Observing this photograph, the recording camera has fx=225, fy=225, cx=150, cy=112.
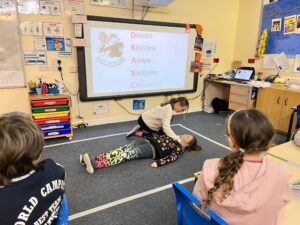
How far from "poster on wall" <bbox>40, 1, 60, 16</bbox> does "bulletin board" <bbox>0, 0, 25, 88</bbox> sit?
0.35 m

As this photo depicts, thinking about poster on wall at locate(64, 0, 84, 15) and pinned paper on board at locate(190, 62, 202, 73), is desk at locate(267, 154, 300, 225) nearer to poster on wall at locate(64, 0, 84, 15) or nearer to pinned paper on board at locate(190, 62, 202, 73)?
poster on wall at locate(64, 0, 84, 15)

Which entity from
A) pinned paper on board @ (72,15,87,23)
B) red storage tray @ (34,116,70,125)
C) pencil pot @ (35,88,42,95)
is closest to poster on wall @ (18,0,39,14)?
pinned paper on board @ (72,15,87,23)

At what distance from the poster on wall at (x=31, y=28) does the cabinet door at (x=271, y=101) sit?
3.52 metres

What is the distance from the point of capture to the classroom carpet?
1.74 metres

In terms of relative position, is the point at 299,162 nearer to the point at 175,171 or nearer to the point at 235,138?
the point at 235,138

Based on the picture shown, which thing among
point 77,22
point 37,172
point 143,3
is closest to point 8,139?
point 37,172

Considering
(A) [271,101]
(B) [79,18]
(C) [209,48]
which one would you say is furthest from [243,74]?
(B) [79,18]

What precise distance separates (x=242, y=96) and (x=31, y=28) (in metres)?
3.50

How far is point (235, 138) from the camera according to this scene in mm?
968

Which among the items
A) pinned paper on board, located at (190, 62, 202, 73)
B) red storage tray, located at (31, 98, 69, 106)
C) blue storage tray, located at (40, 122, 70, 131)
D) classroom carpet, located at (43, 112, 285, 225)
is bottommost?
classroom carpet, located at (43, 112, 285, 225)

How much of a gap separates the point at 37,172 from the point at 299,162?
1376 millimetres

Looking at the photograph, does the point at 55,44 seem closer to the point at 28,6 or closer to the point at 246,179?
the point at 28,6

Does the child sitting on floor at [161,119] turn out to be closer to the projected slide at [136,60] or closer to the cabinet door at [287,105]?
the projected slide at [136,60]

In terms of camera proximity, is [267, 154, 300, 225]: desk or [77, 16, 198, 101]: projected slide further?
Answer: [77, 16, 198, 101]: projected slide
